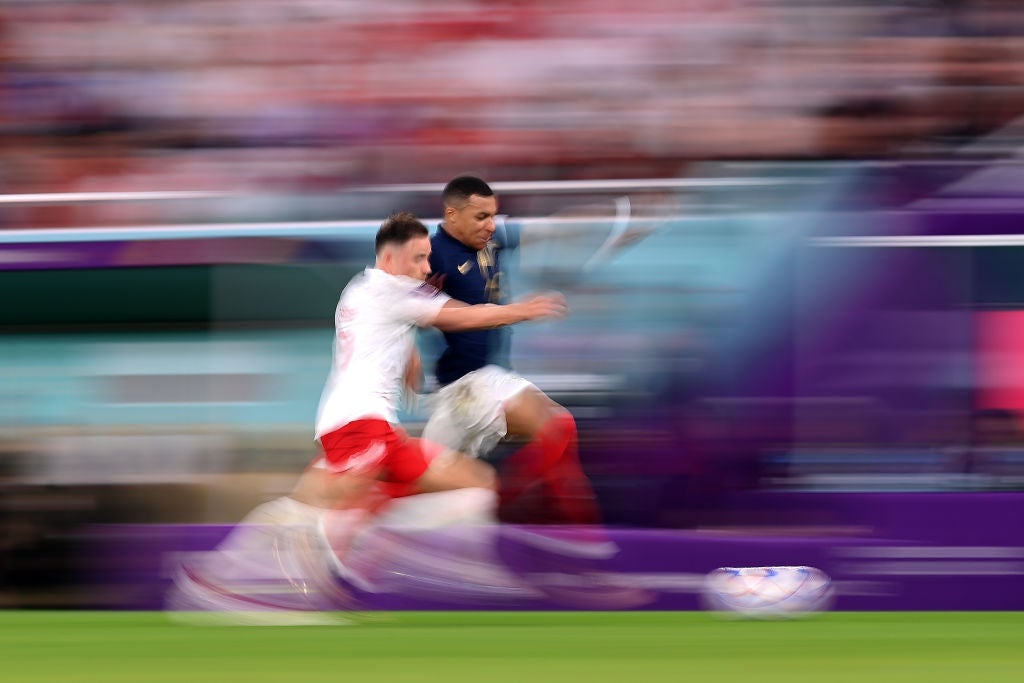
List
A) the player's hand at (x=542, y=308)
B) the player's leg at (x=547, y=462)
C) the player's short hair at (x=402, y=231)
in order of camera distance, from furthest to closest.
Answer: the player's leg at (x=547, y=462)
the player's short hair at (x=402, y=231)
the player's hand at (x=542, y=308)

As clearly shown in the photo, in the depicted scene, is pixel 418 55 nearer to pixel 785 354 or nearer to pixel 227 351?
pixel 227 351

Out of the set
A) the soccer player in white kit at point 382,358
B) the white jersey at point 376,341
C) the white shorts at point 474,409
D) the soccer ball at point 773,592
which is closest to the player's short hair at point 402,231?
the soccer player in white kit at point 382,358

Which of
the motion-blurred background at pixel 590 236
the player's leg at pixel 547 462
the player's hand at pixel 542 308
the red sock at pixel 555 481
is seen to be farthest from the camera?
the motion-blurred background at pixel 590 236

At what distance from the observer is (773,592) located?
5.39 meters

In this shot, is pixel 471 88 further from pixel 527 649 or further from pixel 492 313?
pixel 527 649

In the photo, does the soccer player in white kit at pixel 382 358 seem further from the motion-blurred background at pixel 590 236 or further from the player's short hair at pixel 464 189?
the motion-blurred background at pixel 590 236

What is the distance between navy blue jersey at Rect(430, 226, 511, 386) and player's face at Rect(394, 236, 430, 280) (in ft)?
0.68

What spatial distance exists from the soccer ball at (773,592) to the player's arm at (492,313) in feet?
3.89

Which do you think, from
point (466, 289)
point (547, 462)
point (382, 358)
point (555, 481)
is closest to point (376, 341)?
point (382, 358)

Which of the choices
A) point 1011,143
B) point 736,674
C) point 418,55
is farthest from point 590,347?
point 736,674

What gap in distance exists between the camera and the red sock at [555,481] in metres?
5.68

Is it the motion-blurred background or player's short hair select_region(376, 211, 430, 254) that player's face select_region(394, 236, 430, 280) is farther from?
the motion-blurred background

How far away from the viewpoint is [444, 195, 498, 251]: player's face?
17.0 ft

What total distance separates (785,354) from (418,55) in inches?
71.5
